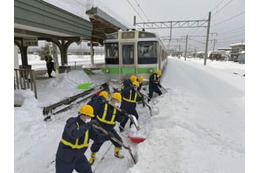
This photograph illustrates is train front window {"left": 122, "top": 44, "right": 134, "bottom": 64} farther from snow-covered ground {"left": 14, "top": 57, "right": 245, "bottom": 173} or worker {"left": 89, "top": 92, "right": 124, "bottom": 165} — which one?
worker {"left": 89, "top": 92, "right": 124, "bottom": 165}

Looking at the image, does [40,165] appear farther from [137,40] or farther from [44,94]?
[137,40]

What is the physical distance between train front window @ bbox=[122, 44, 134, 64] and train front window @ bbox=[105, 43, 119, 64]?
16.3 inches

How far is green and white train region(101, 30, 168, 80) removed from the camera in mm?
8305

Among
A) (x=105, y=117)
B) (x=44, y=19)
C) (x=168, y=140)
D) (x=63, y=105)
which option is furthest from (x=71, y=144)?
(x=44, y=19)

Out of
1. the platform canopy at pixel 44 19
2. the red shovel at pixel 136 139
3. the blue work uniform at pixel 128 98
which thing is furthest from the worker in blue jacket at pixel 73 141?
the platform canopy at pixel 44 19

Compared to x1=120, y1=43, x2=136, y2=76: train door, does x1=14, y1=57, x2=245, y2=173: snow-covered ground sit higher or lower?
lower

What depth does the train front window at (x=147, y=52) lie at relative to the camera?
834cm

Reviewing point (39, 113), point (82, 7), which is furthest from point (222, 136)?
point (82, 7)

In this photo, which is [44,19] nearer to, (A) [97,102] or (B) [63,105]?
(B) [63,105]

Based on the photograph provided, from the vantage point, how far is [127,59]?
8.68m

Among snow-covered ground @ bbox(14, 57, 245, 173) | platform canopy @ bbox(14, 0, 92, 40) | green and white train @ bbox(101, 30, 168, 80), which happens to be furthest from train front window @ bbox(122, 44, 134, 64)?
snow-covered ground @ bbox(14, 57, 245, 173)

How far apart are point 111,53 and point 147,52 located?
6.12 feet

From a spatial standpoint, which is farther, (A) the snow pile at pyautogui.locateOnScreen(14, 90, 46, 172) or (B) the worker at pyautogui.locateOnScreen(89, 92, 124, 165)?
(A) the snow pile at pyautogui.locateOnScreen(14, 90, 46, 172)

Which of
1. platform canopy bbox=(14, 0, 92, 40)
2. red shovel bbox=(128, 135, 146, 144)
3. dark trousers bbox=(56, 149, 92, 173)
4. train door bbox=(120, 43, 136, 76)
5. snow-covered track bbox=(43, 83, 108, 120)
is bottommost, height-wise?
red shovel bbox=(128, 135, 146, 144)
